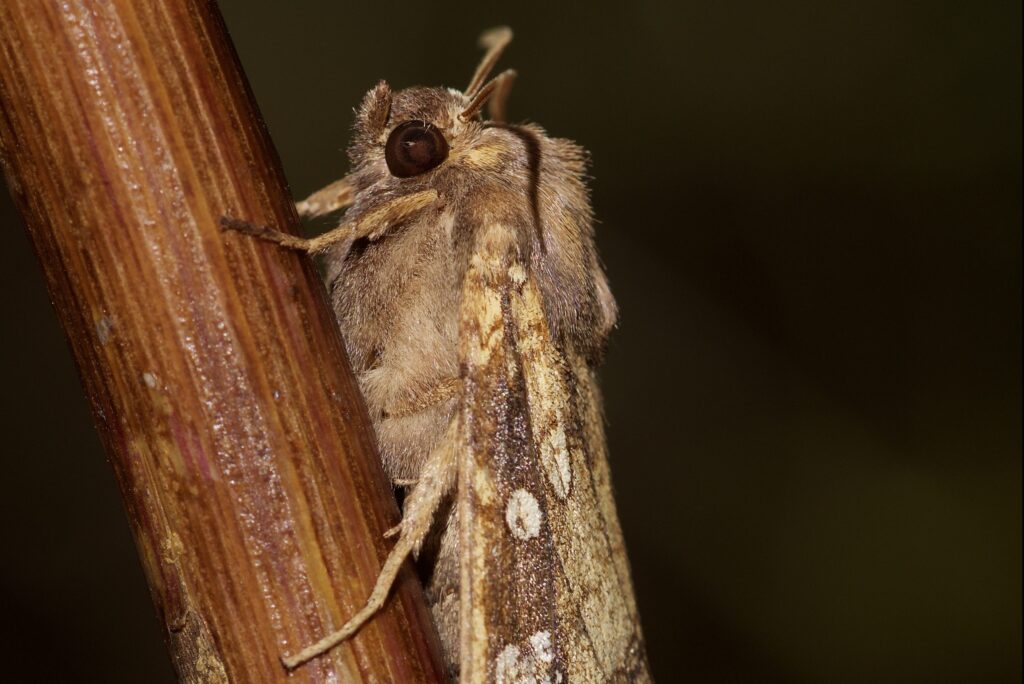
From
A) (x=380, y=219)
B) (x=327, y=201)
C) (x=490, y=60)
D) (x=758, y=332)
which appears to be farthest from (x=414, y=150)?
(x=758, y=332)

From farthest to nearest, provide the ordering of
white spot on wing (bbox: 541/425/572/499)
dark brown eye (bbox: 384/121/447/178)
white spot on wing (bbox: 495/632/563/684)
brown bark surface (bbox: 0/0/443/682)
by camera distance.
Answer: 1. dark brown eye (bbox: 384/121/447/178)
2. white spot on wing (bbox: 541/425/572/499)
3. white spot on wing (bbox: 495/632/563/684)
4. brown bark surface (bbox: 0/0/443/682)

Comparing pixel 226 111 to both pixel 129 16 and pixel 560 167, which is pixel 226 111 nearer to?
pixel 129 16

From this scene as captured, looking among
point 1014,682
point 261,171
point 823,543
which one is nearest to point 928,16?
point 823,543

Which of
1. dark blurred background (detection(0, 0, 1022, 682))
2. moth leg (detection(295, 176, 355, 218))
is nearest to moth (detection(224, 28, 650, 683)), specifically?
moth leg (detection(295, 176, 355, 218))

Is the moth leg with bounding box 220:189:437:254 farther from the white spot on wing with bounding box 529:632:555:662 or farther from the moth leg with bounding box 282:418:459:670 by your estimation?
the white spot on wing with bounding box 529:632:555:662

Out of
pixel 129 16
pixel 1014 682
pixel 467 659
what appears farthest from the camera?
pixel 1014 682
